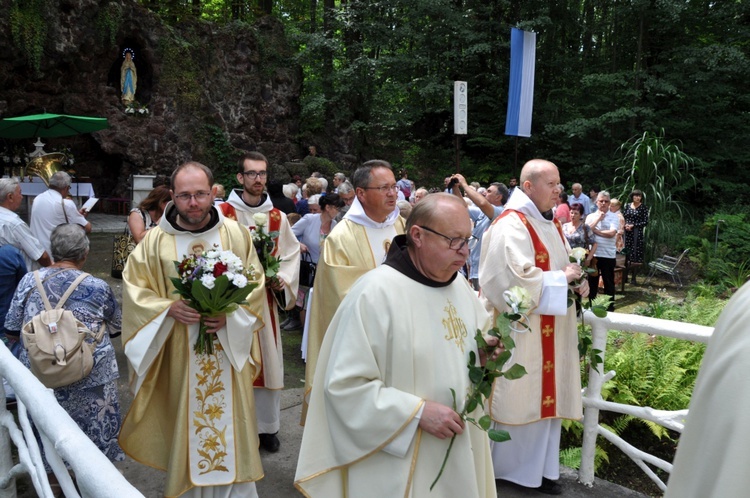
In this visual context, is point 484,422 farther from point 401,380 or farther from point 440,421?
point 401,380

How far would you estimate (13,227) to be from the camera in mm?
5199

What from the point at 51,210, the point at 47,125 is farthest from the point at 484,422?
the point at 47,125

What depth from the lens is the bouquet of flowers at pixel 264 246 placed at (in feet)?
14.8

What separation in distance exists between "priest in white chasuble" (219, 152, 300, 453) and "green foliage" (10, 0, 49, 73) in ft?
46.5

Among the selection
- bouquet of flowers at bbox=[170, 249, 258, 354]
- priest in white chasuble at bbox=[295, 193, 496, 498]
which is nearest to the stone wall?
bouquet of flowers at bbox=[170, 249, 258, 354]

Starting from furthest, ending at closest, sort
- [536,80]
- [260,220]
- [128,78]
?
[536,80] < [128,78] < [260,220]

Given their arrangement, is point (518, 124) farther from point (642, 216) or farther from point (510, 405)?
point (510, 405)

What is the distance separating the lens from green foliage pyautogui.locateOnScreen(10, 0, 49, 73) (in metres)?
15.5

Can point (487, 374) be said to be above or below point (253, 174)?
below

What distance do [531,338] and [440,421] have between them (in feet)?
6.08

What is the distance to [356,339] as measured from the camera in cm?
226

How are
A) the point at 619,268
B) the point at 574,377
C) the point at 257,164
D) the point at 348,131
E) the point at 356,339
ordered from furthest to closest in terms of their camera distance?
the point at 348,131 < the point at 619,268 < the point at 257,164 < the point at 574,377 < the point at 356,339

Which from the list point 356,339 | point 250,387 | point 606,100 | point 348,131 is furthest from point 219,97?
point 356,339

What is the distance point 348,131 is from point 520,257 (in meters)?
20.0
